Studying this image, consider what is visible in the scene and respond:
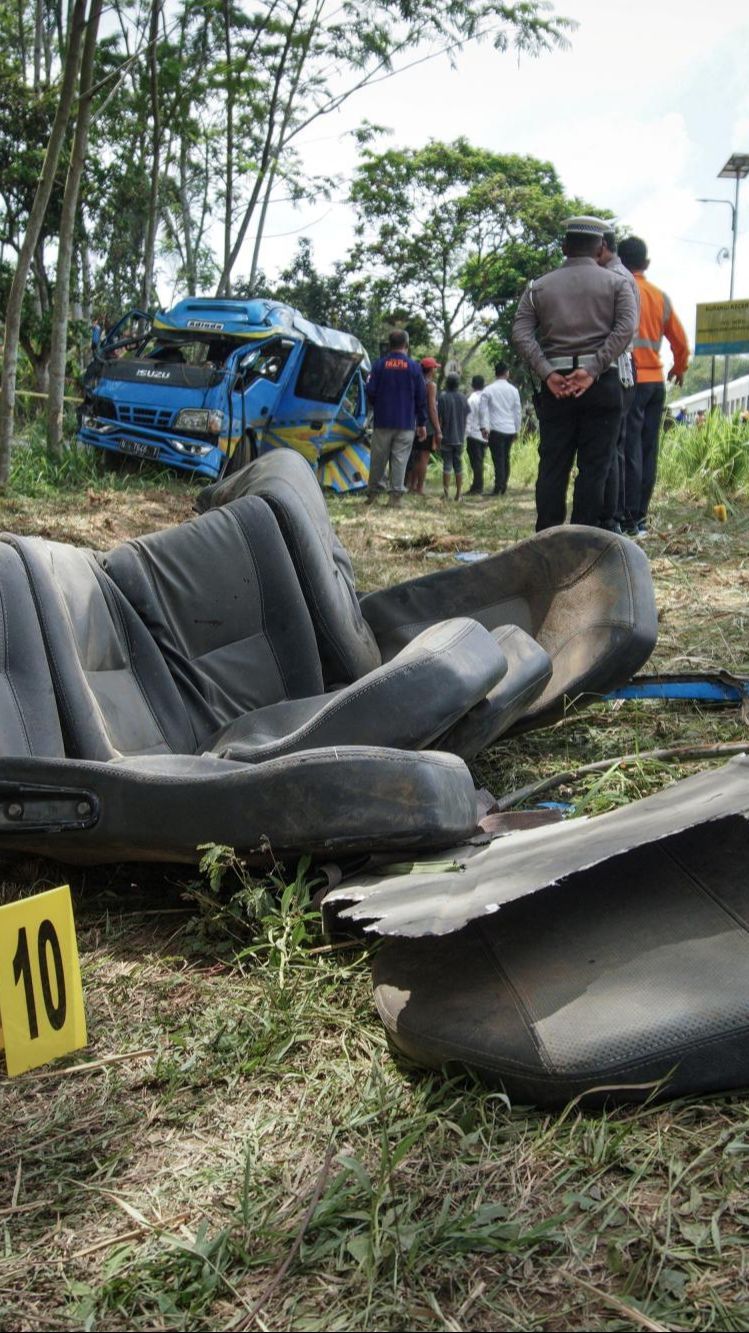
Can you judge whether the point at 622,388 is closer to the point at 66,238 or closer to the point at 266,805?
the point at 266,805

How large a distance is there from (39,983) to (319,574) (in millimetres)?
1293

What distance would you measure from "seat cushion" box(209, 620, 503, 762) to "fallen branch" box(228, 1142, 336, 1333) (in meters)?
0.85

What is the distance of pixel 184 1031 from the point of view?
5.57 feet

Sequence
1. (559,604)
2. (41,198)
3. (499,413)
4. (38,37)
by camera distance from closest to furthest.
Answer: (559,604), (41,198), (499,413), (38,37)

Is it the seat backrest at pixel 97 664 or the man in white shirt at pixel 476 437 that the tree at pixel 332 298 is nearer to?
the man in white shirt at pixel 476 437

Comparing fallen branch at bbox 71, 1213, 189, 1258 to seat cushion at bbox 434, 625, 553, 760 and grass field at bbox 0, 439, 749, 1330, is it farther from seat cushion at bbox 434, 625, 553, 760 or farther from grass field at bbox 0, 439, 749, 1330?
seat cushion at bbox 434, 625, 553, 760

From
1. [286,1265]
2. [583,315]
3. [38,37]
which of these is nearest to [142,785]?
[286,1265]

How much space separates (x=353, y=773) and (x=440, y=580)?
1350 mm

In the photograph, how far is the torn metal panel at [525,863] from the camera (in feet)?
4.82

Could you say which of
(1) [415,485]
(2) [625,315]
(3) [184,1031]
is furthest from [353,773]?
(1) [415,485]

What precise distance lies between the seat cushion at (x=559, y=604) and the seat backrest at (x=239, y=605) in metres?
0.51

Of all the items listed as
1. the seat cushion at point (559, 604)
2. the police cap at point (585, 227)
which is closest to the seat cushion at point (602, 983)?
the seat cushion at point (559, 604)

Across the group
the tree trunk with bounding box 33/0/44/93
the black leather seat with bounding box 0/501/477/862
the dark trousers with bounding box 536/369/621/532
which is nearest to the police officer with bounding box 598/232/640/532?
the dark trousers with bounding box 536/369/621/532

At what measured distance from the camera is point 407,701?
2.06 meters
